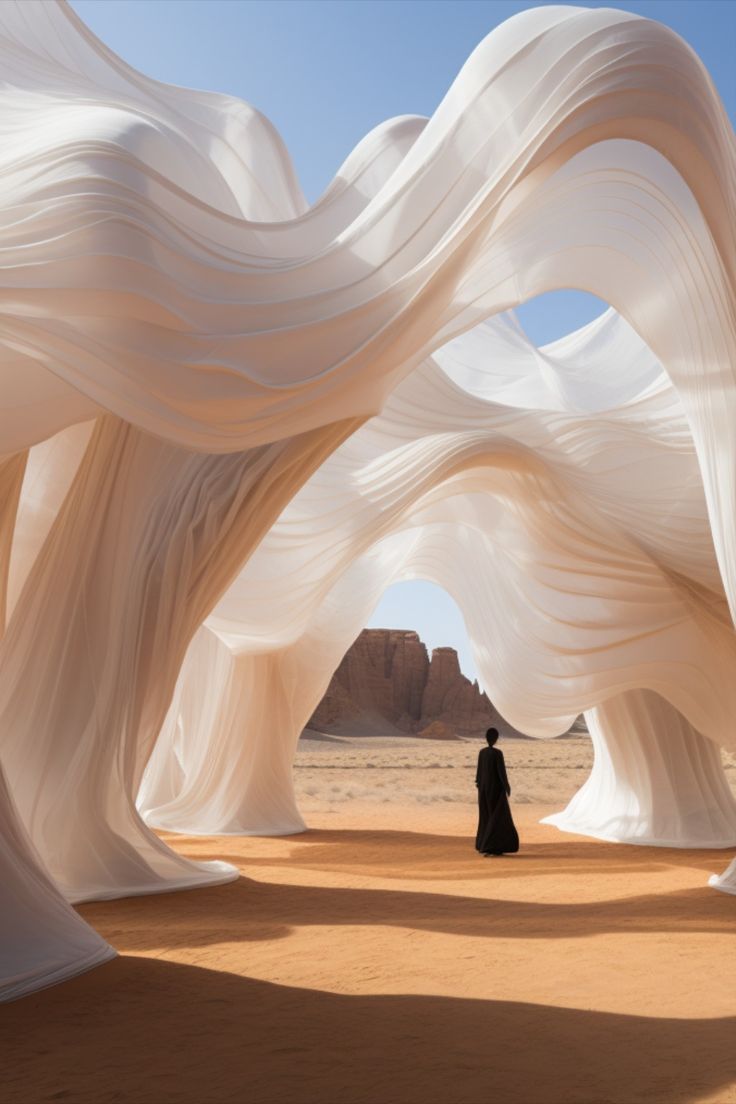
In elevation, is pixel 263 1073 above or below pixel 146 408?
below

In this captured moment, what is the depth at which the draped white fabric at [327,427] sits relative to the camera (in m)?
6.68

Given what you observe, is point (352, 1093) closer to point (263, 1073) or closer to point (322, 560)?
point (263, 1073)

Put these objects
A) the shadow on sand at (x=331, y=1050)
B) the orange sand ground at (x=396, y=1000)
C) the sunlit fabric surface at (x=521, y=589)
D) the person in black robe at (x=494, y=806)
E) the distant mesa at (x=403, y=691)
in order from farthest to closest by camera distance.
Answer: the distant mesa at (x=403, y=691), the sunlit fabric surface at (x=521, y=589), the person in black robe at (x=494, y=806), the orange sand ground at (x=396, y=1000), the shadow on sand at (x=331, y=1050)

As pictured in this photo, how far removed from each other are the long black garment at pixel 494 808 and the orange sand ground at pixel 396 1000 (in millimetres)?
2150

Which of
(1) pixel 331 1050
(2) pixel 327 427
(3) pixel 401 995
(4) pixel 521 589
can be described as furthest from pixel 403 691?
(1) pixel 331 1050

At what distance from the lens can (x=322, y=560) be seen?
1391 centimetres

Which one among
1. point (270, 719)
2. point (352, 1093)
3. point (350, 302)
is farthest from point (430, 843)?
point (352, 1093)

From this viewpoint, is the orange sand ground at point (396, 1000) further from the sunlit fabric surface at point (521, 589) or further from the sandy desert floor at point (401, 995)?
the sunlit fabric surface at point (521, 589)

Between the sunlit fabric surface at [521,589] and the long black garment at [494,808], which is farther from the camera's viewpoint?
the sunlit fabric surface at [521,589]

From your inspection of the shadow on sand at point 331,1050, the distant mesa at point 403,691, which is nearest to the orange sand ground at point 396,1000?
the shadow on sand at point 331,1050

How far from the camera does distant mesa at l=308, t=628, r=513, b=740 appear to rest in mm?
66000

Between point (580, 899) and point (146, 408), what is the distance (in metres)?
6.50

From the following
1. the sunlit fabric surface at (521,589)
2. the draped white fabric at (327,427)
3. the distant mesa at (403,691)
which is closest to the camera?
the draped white fabric at (327,427)

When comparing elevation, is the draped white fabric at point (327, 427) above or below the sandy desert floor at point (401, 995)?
above
